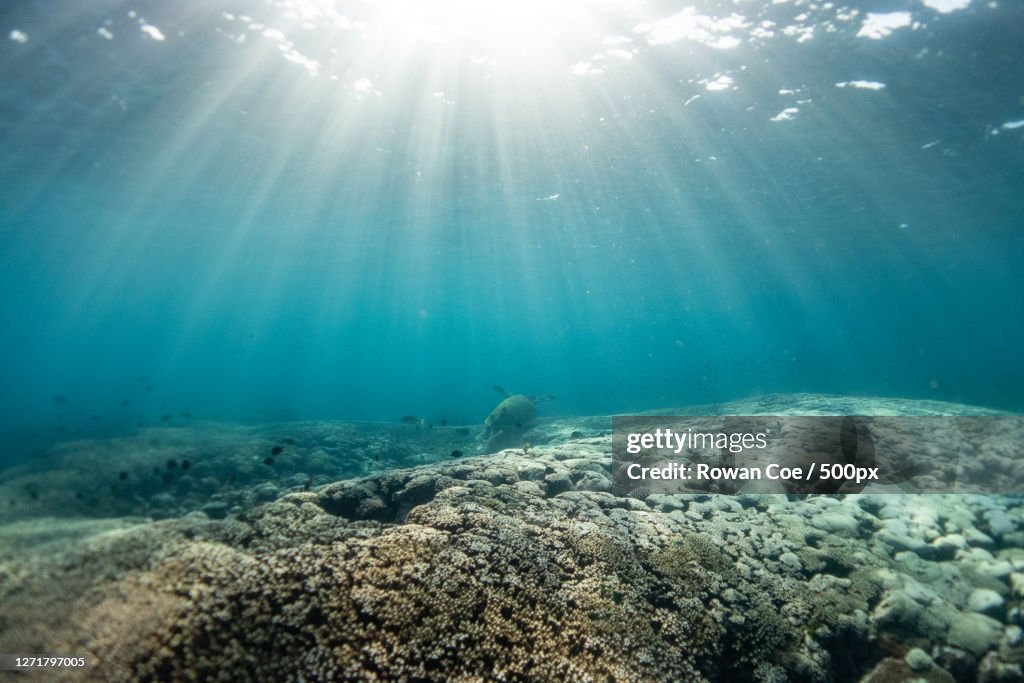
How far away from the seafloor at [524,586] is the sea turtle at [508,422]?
11336mm

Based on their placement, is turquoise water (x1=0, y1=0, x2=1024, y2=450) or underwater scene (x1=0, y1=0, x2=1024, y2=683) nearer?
underwater scene (x1=0, y1=0, x2=1024, y2=683)

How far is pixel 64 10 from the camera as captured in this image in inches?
564

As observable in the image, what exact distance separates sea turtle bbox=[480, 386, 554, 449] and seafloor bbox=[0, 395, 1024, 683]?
37.2ft

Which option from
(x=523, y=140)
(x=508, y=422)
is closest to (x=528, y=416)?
(x=508, y=422)

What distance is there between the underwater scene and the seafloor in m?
0.04

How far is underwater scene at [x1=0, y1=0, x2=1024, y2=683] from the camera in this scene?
4.37 meters

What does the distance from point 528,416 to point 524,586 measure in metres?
16.9

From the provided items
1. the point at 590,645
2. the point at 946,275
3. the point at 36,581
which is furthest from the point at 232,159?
the point at 946,275

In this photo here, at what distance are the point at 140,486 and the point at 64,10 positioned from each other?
14814 mm

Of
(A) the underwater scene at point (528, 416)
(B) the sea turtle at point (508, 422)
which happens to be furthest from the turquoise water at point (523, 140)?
(B) the sea turtle at point (508, 422)

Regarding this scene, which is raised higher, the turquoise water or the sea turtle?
the turquoise water

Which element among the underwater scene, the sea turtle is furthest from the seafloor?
the sea turtle

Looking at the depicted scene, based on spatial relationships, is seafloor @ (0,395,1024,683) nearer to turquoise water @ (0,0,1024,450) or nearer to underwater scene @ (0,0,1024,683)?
underwater scene @ (0,0,1024,683)

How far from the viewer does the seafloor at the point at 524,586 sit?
3764 mm
